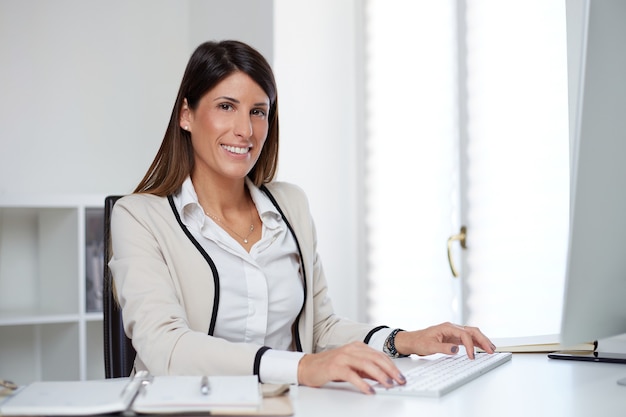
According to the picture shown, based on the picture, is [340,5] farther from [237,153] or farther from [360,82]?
[237,153]

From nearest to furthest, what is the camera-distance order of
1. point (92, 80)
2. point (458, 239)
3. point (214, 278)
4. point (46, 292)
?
point (214, 278) → point (458, 239) → point (46, 292) → point (92, 80)

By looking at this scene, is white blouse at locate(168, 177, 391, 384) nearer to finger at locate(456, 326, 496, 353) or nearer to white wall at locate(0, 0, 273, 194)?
finger at locate(456, 326, 496, 353)

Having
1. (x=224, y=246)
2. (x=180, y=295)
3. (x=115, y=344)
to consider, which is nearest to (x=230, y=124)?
(x=224, y=246)

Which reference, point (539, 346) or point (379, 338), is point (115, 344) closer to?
point (379, 338)

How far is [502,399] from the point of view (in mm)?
1151

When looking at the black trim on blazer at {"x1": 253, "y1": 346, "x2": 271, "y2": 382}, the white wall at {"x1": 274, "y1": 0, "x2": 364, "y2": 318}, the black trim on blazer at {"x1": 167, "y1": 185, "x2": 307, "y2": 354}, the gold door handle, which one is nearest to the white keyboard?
the black trim on blazer at {"x1": 253, "y1": 346, "x2": 271, "y2": 382}

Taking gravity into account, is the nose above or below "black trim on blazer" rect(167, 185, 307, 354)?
above

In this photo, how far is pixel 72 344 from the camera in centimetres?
337

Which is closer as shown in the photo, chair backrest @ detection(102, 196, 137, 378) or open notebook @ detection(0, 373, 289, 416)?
open notebook @ detection(0, 373, 289, 416)

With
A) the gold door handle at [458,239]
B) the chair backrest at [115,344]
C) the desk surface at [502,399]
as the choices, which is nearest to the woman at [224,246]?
the chair backrest at [115,344]

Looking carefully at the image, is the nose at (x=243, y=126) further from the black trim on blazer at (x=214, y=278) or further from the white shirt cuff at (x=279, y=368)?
the white shirt cuff at (x=279, y=368)

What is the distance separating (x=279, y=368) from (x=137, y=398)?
0.33 m

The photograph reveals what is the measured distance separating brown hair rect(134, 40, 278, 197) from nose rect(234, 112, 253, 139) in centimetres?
10

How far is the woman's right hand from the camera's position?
1173 mm
